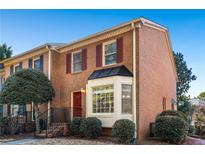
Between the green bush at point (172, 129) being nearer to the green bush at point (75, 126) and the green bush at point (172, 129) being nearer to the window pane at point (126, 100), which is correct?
the window pane at point (126, 100)

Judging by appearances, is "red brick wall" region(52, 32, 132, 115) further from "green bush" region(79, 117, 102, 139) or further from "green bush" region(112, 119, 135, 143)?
"green bush" region(112, 119, 135, 143)

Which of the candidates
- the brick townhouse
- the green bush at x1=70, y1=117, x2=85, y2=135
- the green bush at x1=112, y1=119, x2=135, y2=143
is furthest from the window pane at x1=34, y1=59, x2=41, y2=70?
the green bush at x1=112, y1=119, x2=135, y2=143

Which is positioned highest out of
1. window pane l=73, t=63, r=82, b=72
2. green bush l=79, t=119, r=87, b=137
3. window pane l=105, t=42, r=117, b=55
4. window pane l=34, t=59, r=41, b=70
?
window pane l=105, t=42, r=117, b=55

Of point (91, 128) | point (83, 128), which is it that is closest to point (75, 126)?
point (83, 128)

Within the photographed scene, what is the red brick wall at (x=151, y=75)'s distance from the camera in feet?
41.9

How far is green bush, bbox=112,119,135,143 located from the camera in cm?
1155

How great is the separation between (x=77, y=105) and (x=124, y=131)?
464cm

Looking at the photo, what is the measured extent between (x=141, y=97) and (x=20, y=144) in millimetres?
5686

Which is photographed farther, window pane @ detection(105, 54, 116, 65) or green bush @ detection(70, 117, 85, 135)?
window pane @ detection(105, 54, 116, 65)

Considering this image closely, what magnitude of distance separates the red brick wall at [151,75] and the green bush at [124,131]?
0.93 meters

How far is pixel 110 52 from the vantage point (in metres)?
13.9

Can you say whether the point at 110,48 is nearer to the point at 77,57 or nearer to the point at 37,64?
the point at 77,57

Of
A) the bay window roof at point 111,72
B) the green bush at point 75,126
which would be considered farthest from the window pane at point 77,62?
the green bush at point 75,126

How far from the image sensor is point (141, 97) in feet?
41.7
